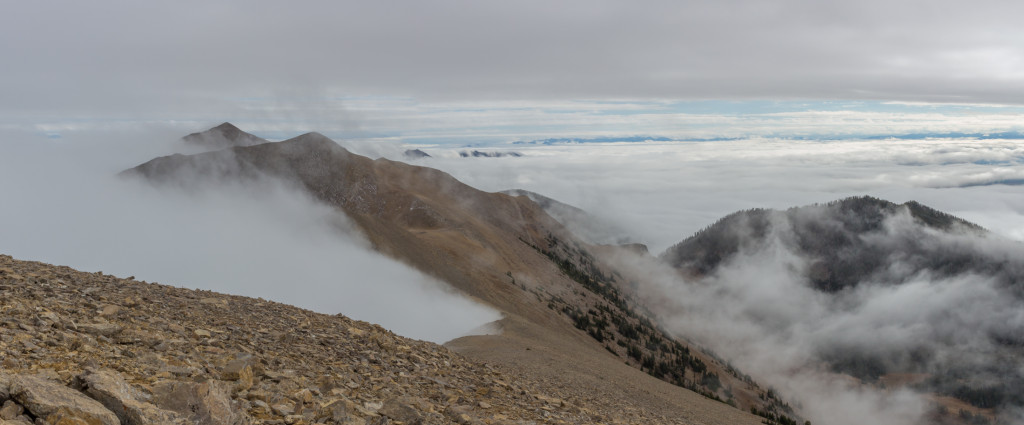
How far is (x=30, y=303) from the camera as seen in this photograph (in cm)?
1516

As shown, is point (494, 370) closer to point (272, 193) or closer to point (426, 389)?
point (426, 389)

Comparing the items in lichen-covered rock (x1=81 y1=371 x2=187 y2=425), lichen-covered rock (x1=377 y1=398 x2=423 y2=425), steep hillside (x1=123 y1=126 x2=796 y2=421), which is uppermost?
lichen-covered rock (x1=81 y1=371 x2=187 y2=425)

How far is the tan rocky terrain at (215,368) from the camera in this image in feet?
31.8

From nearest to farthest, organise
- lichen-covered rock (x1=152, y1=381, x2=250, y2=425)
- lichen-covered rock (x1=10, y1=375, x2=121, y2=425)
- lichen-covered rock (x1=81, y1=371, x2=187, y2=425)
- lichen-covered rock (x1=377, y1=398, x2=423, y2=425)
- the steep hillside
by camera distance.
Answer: lichen-covered rock (x1=10, y1=375, x2=121, y2=425) < lichen-covered rock (x1=81, y1=371, x2=187, y2=425) < lichen-covered rock (x1=152, y1=381, x2=250, y2=425) < lichen-covered rock (x1=377, y1=398, x2=423, y2=425) < the steep hillside

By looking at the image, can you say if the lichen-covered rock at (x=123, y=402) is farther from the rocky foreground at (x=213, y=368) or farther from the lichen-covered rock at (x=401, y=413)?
the lichen-covered rock at (x=401, y=413)

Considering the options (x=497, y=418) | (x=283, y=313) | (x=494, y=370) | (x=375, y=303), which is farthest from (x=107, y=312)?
(x=375, y=303)

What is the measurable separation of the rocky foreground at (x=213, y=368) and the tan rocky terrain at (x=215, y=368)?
0.04 metres

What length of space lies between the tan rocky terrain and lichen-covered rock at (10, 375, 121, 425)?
0.05ft

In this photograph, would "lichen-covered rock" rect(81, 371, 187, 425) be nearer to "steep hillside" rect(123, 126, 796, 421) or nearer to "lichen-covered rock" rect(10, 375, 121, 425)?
"lichen-covered rock" rect(10, 375, 121, 425)

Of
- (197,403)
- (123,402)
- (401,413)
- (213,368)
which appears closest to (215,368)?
(213,368)

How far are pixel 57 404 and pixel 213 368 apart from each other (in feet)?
17.4

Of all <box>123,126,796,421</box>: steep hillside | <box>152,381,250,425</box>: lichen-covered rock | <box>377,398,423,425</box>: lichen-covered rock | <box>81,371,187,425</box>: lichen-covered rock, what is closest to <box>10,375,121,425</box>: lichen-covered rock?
<box>81,371,187,425</box>: lichen-covered rock

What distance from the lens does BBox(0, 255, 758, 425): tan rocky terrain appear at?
970 centimetres

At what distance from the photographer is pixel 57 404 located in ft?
28.0
